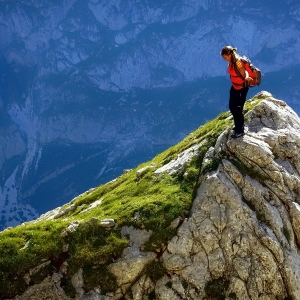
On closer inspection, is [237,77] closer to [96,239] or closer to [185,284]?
[185,284]

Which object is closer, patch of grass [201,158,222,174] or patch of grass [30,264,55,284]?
patch of grass [30,264,55,284]

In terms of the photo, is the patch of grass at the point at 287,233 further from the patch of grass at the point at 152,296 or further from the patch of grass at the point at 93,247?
the patch of grass at the point at 93,247

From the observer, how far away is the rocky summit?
16000mm

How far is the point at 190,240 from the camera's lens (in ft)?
56.0

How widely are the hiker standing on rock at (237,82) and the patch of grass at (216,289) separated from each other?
813 cm

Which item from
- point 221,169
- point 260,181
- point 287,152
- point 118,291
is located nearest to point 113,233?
point 118,291

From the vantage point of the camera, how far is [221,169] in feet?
63.7

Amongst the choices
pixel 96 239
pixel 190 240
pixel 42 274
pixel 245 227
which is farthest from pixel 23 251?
pixel 245 227

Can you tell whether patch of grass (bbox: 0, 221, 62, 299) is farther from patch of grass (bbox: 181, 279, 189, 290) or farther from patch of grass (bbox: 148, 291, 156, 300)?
patch of grass (bbox: 181, 279, 189, 290)

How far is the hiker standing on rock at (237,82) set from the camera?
1806cm

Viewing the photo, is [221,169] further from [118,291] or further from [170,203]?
[118,291]

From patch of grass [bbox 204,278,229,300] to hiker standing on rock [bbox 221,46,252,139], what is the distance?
26.7ft

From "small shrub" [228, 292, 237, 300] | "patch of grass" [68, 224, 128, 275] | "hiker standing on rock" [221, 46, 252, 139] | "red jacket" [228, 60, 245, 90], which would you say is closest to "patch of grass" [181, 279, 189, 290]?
"small shrub" [228, 292, 237, 300]

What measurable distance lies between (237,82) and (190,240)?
8592 millimetres
